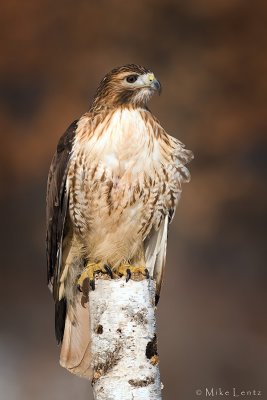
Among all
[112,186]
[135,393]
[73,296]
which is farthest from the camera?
[73,296]

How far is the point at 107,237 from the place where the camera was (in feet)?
10.7

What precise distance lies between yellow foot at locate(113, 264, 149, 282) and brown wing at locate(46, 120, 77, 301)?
0.21m

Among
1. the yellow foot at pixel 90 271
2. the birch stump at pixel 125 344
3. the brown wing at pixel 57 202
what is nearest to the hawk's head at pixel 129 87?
the brown wing at pixel 57 202

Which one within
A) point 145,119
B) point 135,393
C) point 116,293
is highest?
point 145,119

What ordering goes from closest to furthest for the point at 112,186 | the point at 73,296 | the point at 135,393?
the point at 135,393 → the point at 112,186 → the point at 73,296

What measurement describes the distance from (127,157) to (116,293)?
0.60 m

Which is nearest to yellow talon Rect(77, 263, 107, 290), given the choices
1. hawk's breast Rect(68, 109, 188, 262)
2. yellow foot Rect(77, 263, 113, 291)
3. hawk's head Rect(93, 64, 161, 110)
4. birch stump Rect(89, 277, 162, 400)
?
yellow foot Rect(77, 263, 113, 291)

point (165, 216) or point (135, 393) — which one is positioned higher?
point (165, 216)

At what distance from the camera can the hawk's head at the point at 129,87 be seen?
325 cm

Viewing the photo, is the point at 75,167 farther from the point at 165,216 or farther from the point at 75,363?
the point at 75,363

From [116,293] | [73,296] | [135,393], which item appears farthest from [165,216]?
[135,393]

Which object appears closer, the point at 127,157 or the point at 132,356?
the point at 132,356

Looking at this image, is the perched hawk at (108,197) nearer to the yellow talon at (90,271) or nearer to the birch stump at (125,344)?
the yellow talon at (90,271)

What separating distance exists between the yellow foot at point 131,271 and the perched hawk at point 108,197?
10 mm
